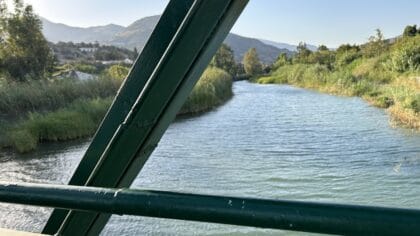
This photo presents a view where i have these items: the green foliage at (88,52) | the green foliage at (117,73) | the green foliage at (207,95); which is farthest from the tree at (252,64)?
the green foliage at (117,73)

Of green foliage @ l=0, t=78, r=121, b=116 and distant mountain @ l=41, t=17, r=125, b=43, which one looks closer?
green foliage @ l=0, t=78, r=121, b=116

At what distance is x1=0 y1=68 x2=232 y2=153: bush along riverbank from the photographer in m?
11.9

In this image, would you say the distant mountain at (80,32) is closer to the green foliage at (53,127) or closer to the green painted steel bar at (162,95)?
the green foliage at (53,127)

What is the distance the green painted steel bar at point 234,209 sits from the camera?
1.90 feet

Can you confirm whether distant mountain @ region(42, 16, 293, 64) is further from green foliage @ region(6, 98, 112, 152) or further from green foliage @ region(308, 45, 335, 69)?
green foliage @ region(308, 45, 335, 69)

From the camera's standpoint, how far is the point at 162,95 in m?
0.88

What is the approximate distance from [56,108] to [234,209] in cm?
1519

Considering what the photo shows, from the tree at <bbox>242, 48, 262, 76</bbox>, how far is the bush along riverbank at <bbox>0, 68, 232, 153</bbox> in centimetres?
3502

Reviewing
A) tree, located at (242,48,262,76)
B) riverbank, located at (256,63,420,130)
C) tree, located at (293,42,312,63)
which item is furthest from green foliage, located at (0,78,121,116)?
tree, located at (242,48,262,76)

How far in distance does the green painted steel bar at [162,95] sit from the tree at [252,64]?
175 feet

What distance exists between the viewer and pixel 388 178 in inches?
283

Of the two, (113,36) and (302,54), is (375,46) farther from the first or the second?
(113,36)

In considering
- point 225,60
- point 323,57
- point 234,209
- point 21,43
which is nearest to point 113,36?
point 225,60

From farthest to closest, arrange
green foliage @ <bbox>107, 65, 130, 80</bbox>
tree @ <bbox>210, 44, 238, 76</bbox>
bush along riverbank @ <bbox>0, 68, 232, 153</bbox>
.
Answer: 1. tree @ <bbox>210, 44, 238, 76</bbox>
2. green foliage @ <bbox>107, 65, 130, 80</bbox>
3. bush along riverbank @ <bbox>0, 68, 232, 153</bbox>
